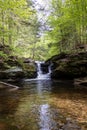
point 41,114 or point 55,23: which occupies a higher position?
point 55,23

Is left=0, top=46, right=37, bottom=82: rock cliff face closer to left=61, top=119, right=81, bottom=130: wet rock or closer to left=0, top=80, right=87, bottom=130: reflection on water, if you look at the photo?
left=0, top=80, right=87, bottom=130: reflection on water

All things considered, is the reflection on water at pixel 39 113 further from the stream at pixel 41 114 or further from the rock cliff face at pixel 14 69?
the rock cliff face at pixel 14 69

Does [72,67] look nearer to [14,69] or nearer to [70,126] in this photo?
[14,69]

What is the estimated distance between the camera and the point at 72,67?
16859 mm

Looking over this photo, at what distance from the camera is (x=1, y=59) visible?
16.4 metres

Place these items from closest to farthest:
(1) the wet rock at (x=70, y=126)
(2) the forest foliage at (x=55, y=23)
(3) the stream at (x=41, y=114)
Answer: (1) the wet rock at (x=70, y=126) < (3) the stream at (x=41, y=114) < (2) the forest foliage at (x=55, y=23)

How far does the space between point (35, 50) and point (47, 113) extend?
29.8 meters

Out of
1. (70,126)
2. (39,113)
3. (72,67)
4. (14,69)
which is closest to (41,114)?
(39,113)

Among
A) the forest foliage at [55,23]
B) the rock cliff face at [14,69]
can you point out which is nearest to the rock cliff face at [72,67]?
the rock cliff face at [14,69]

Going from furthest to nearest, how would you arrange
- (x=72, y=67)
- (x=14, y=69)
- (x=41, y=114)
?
1. (x=72, y=67)
2. (x=14, y=69)
3. (x=41, y=114)

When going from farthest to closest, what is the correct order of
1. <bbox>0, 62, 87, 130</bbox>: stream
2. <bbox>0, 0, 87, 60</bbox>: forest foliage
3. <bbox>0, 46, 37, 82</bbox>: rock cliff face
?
<bbox>0, 0, 87, 60</bbox>: forest foliage
<bbox>0, 46, 37, 82</bbox>: rock cliff face
<bbox>0, 62, 87, 130</bbox>: stream

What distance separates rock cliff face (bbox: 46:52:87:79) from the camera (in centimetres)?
1633

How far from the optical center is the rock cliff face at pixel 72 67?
53.6ft

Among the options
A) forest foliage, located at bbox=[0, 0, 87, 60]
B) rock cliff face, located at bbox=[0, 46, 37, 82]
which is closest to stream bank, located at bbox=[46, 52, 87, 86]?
rock cliff face, located at bbox=[0, 46, 37, 82]
